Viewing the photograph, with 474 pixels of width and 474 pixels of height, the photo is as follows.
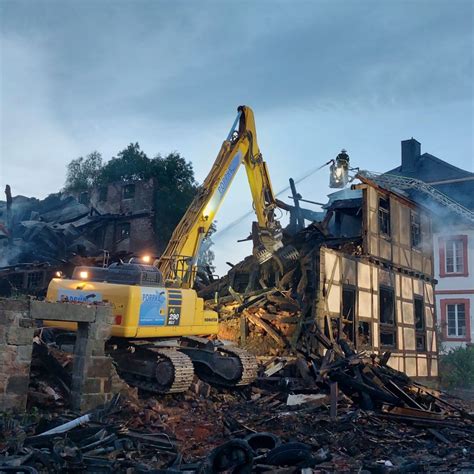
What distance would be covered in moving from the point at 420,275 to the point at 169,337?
13882 millimetres

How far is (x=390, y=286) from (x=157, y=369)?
1195 cm

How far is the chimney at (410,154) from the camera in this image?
36.1 m

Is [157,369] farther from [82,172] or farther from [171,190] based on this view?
[82,172]

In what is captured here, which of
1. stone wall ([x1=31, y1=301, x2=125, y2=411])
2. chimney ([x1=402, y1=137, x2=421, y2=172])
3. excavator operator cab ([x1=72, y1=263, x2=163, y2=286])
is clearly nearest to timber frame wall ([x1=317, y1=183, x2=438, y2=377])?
excavator operator cab ([x1=72, y1=263, x2=163, y2=286])

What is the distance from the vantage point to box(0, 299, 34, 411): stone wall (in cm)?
826

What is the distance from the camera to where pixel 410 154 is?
3628 cm

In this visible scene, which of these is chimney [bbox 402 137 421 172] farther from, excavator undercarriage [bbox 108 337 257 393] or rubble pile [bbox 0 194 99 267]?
excavator undercarriage [bbox 108 337 257 393]

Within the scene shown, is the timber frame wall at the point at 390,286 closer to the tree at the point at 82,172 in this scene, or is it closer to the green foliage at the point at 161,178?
the green foliage at the point at 161,178

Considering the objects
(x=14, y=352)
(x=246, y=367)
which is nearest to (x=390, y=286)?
(x=246, y=367)

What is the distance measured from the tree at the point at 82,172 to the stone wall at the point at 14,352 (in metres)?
34.1

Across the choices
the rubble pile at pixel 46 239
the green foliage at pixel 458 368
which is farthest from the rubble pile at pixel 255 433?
the rubble pile at pixel 46 239

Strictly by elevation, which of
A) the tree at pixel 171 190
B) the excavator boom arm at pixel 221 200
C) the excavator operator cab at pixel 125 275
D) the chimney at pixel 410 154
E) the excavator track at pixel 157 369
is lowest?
the excavator track at pixel 157 369

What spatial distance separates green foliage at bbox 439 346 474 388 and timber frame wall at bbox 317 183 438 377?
4.95 feet

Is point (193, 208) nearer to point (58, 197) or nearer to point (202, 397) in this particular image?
point (202, 397)
